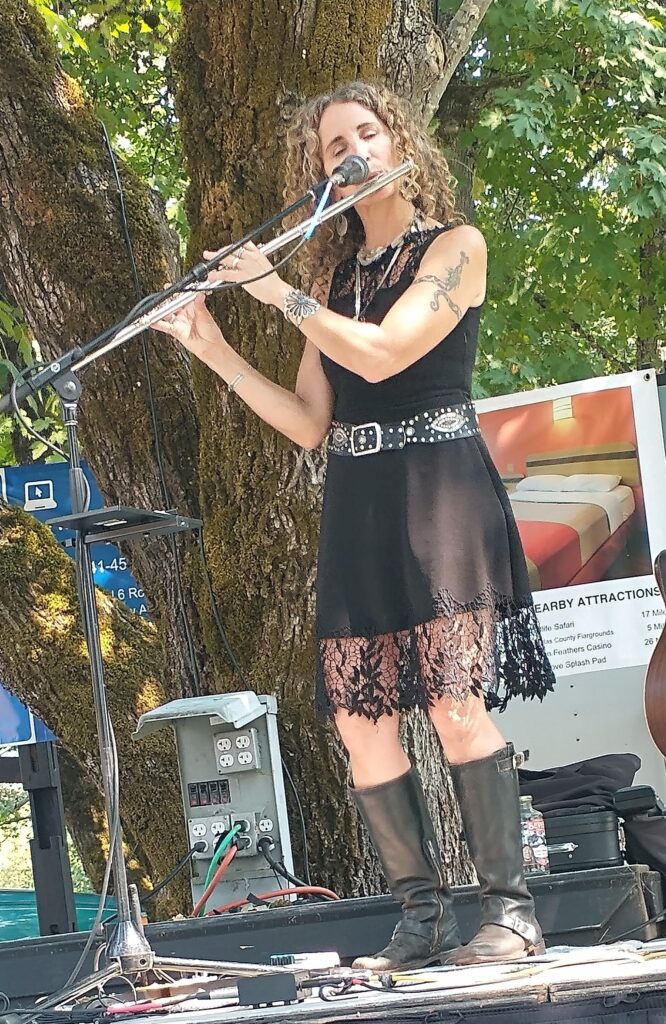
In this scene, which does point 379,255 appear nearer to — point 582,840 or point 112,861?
point 112,861

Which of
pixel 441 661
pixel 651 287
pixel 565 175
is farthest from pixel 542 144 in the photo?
pixel 441 661

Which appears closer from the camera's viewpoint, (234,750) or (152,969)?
(152,969)

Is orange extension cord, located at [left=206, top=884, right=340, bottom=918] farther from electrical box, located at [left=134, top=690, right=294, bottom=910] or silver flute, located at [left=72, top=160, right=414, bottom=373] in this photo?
silver flute, located at [left=72, top=160, right=414, bottom=373]

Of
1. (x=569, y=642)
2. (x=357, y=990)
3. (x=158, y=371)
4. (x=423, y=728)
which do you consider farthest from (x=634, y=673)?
(x=357, y=990)

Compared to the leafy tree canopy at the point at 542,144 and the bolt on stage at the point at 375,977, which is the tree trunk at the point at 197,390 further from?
the leafy tree canopy at the point at 542,144

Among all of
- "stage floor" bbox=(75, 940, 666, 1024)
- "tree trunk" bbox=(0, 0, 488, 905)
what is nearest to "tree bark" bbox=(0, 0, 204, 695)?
"tree trunk" bbox=(0, 0, 488, 905)

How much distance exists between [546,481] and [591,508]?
21 centimetres

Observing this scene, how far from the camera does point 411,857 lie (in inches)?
96.4

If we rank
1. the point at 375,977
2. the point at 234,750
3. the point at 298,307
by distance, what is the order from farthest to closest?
the point at 234,750, the point at 298,307, the point at 375,977

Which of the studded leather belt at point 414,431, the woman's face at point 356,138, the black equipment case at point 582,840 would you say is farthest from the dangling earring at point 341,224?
the black equipment case at point 582,840

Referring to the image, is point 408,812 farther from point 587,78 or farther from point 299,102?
point 587,78

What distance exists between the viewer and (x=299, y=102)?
3.71 metres

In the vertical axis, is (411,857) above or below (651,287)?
below

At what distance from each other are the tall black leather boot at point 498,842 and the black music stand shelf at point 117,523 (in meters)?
0.68
